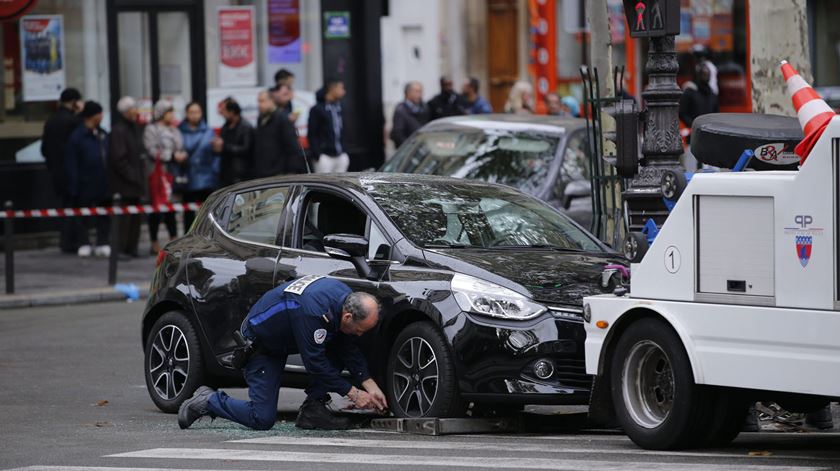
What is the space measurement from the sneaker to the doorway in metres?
14.3

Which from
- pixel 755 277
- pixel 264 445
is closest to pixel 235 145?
pixel 264 445

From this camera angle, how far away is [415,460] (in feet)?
29.7

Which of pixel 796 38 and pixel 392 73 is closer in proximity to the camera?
pixel 796 38

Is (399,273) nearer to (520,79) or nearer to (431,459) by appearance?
(431,459)

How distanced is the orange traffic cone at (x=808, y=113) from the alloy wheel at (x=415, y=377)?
258cm

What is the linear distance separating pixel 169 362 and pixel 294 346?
1783 mm

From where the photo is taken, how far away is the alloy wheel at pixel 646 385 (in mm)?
9336

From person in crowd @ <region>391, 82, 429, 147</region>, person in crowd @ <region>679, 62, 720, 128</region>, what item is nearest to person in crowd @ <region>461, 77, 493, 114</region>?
person in crowd @ <region>391, 82, 429, 147</region>

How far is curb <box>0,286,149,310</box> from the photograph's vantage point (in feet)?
62.5

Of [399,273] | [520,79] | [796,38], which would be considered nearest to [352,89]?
[520,79]

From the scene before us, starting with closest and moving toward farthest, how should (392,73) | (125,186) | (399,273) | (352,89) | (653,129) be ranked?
(399,273), (653,129), (125,186), (352,89), (392,73)

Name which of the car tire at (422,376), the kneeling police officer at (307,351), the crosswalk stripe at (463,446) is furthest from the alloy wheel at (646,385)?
the kneeling police officer at (307,351)

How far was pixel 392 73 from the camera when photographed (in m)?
35.5

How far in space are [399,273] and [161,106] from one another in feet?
42.1
